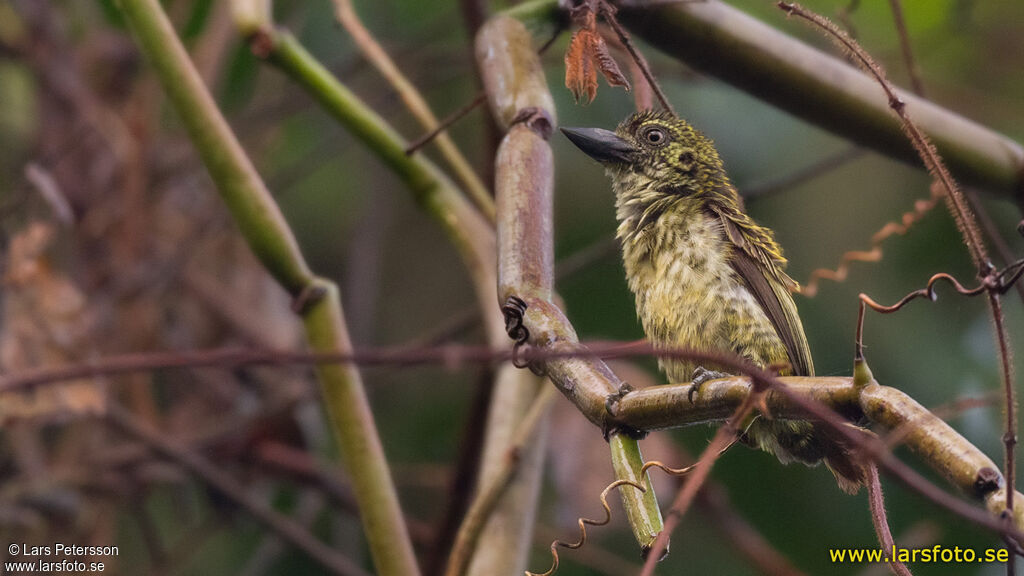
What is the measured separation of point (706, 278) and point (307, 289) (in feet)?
2.39

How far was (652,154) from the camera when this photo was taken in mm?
2197

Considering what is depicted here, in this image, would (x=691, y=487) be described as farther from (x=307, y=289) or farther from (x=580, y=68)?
(x=307, y=289)

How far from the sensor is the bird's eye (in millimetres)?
2203

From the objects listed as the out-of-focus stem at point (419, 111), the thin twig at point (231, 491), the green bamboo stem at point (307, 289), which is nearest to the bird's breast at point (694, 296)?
the out-of-focus stem at point (419, 111)

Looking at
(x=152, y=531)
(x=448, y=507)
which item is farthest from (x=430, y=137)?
(x=152, y=531)

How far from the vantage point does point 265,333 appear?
332 cm

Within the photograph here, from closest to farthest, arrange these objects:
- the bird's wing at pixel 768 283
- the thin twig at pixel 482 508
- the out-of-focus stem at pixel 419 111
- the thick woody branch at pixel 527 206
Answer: the thick woody branch at pixel 527 206 → the thin twig at pixel 482 508 → the bird's wing at pixel 768 283 → the out-of-focus stem at pixel 419 111

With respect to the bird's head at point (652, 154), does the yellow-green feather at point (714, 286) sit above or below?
below

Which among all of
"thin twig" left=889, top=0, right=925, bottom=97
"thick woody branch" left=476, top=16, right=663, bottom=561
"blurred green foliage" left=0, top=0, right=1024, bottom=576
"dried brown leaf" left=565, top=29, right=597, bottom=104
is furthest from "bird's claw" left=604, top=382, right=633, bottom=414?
"blurred green foliage" left=0, top=0, right=1024, bottom=576

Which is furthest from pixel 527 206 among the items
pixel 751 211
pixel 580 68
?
pixel 751 211

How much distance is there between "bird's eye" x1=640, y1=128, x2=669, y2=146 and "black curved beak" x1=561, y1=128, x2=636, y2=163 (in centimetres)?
4

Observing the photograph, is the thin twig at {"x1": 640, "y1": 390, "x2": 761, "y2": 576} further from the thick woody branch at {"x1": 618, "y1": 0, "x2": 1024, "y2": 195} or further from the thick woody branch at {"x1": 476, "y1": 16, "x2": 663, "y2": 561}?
the thick woody branch at {"x1": 618, "y1": 0, "x2": 1024, "y2": 195}

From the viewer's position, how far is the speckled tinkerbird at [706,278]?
1.78 metres

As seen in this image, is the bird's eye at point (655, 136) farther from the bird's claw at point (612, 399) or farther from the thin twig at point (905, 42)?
Answer: the bird's claw at point (612, 399)
